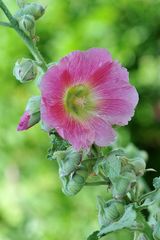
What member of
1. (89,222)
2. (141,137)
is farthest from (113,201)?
(141,137)

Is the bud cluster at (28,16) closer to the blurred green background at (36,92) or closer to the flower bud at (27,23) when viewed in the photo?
the flower bud at (27,23)

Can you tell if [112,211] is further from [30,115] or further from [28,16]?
[28,16]

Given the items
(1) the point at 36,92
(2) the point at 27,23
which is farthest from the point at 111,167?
(1) the point at 36,92

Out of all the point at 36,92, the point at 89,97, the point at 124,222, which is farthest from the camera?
the point at 36,92

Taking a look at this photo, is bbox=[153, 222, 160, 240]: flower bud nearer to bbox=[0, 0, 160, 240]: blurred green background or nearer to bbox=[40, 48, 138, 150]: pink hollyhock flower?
bbox=[40, 48, 138, 150]: pink hollyhock flower

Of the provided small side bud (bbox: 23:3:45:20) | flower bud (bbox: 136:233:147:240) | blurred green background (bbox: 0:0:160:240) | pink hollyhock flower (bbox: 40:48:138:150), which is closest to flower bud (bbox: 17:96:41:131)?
pink hollyhock flower (bbox: 40:48:138:150)

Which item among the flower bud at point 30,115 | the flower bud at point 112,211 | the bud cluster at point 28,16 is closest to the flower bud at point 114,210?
the flower bud at point 112,211

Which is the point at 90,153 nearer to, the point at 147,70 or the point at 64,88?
the point at 64,88

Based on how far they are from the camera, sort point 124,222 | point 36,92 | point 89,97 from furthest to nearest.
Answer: point 36,92 < point 89,97 < point 124,222
